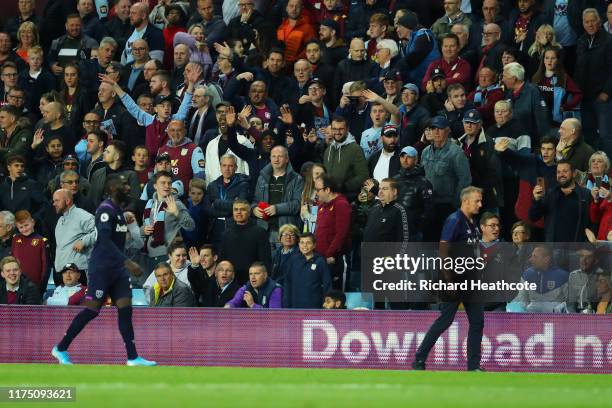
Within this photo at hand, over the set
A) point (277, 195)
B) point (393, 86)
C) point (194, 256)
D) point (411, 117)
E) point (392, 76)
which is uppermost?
point (392, 76)

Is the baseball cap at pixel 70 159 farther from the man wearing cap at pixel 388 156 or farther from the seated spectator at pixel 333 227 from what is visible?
the man wearing cap at pixel 388 156

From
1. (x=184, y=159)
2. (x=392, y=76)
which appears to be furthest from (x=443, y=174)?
(x=184, y=159)

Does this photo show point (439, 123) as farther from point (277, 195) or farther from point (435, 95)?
point (277, 195)

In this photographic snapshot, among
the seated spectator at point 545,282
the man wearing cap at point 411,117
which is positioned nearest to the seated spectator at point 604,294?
the seated spectator at point 545,282

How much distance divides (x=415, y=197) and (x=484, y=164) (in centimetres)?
127

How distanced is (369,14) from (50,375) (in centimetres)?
901

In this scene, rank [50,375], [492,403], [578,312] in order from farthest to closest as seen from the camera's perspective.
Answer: [578,312], [50,375], [492,403]

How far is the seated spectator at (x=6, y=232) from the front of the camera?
1814cm

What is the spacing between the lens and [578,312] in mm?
16125

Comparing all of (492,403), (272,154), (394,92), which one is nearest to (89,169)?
(272,154)

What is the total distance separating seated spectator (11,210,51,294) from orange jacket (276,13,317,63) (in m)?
4.91

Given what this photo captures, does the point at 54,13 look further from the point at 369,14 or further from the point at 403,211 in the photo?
the point at 403,211

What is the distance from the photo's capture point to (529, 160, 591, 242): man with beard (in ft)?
54.4

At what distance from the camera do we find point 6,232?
59.6 ft
